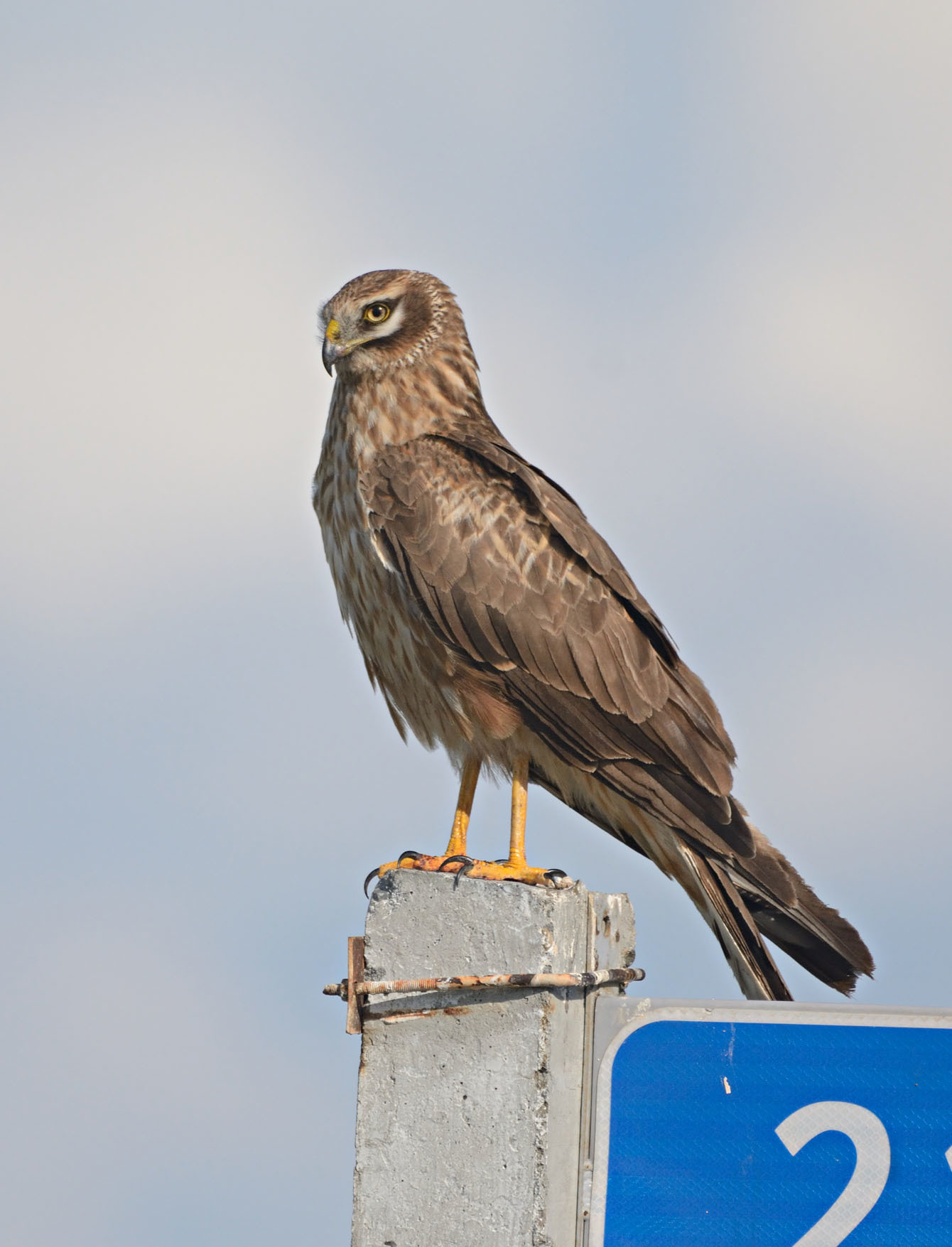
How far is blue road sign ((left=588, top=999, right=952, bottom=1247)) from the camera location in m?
2.92

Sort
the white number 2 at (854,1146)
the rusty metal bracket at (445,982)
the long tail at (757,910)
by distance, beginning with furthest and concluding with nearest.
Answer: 1. the long tail at (757,910)
2. the rusty metal bracket at (445,982)
3. the white number 2 at (854,1146)

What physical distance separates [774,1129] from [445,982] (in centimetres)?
76

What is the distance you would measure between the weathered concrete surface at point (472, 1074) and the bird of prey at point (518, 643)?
6.10ft

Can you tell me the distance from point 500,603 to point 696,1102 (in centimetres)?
291

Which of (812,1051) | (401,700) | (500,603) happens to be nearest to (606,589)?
(500,603)

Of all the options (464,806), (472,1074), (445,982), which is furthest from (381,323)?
(472,1074)

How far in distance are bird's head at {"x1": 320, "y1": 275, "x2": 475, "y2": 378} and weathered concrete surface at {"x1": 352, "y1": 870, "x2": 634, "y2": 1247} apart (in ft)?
11.3

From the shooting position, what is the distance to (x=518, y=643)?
563 cm

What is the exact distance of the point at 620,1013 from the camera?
303 centimetres

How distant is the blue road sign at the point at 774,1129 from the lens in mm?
2918

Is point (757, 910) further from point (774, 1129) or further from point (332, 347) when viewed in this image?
point (332, 347)

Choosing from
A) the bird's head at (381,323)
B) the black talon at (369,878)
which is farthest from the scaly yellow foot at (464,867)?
the bird's head at (381,323)

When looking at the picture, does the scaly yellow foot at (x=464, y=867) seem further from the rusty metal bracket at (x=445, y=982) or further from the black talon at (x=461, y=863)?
the rusty metal bracket at (x=445, y=982)

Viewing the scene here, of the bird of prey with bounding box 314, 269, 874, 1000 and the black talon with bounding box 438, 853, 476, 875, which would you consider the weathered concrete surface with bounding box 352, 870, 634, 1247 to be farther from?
the bird of prey with bounding box 314, 269, 874, 1000
